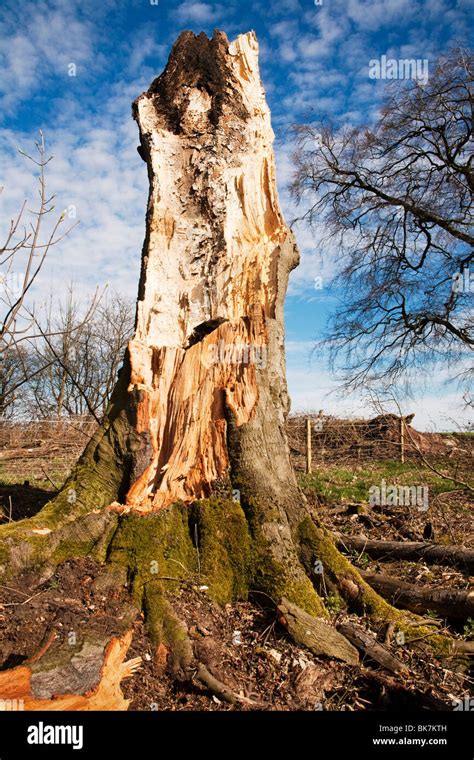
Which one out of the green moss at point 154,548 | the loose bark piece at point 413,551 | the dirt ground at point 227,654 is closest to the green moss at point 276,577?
the dirt ground at point 227,654

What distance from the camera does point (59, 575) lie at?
10.8ft

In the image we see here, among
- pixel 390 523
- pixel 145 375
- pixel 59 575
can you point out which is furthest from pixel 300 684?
pixel 390 523

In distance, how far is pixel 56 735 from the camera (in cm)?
246

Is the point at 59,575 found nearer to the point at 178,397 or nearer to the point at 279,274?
the point at 178,397

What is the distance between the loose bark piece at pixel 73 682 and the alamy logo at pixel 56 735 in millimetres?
94

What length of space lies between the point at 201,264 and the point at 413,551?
359cm

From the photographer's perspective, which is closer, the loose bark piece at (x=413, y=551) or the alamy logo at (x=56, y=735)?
the alamy logo at (x=56, y=735)

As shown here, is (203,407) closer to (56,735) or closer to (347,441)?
(56,735)

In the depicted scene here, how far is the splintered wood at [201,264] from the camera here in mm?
3967

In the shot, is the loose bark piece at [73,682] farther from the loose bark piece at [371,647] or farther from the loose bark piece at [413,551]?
the loose bark piece at [413,551]

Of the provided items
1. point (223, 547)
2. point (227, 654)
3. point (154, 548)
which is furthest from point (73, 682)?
point (223, 547)

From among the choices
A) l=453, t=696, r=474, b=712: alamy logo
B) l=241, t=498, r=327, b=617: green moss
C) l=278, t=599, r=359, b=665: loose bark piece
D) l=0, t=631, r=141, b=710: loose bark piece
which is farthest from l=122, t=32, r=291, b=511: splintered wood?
l=453, t=696, r=474, b=712: alamy logo

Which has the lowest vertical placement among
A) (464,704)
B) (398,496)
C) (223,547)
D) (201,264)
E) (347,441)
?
Result: (464,704)

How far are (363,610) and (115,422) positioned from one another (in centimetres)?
237
